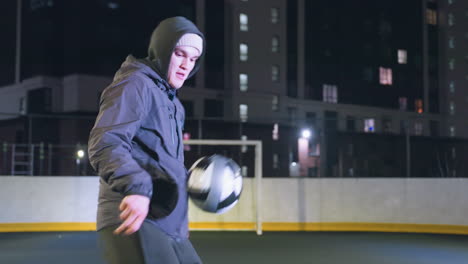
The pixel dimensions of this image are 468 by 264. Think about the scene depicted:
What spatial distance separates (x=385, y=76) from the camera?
55.8 metres

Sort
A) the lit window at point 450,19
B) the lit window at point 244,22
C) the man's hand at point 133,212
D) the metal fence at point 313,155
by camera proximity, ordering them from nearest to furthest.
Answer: the man's hand at point 133,212
the metal fence at point 313,155
the lit window at point 244,22
the lit window at point 450,19

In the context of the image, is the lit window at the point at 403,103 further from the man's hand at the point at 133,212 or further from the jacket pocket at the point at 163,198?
the man's hand at the point at 133,212

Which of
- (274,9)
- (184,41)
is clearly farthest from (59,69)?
(184,41)

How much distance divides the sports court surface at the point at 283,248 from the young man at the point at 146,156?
21.2 feet

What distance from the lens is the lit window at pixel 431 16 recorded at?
5862 cm

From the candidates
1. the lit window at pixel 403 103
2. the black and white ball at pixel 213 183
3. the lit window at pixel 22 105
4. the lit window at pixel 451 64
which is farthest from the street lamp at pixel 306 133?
the lit window at pixel 451 64

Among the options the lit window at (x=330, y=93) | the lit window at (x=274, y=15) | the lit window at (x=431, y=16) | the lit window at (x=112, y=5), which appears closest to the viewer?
the lit window at (x=112, y=5)

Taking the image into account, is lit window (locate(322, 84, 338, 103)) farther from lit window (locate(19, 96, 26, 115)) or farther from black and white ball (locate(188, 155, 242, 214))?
black and white ball (locate(188, 155, 242, 214))

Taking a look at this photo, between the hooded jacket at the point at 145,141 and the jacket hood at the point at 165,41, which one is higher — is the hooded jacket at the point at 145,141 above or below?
below

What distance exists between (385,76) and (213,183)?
182 ft

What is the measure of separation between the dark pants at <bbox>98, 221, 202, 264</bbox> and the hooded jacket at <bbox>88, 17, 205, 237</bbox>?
1.6 inches

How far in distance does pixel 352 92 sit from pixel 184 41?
52106mm

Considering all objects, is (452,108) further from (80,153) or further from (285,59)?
(80,153)

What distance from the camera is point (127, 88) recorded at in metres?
2.17
